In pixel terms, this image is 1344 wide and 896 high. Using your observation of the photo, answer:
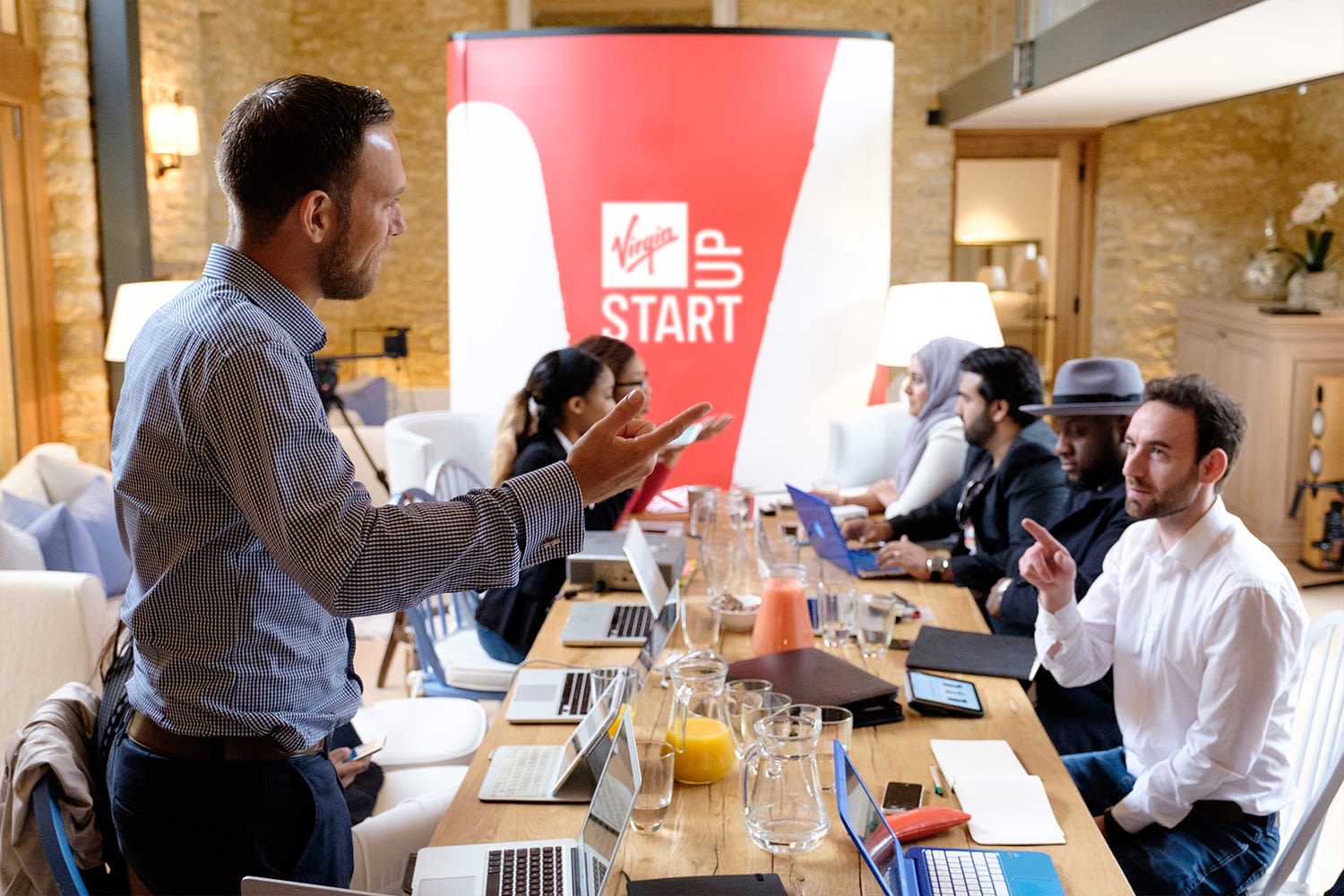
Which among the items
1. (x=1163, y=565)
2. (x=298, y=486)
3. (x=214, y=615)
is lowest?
(x=1163, y=565)

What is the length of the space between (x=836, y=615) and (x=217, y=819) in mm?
1328

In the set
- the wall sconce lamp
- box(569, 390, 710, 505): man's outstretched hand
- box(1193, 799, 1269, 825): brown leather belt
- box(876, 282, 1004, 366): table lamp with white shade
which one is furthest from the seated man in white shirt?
the wall sconce lamp

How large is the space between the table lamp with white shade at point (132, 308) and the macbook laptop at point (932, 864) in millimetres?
3544

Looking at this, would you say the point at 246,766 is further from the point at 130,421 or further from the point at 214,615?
the point at 130,421

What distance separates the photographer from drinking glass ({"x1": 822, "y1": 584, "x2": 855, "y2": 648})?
2430 mm

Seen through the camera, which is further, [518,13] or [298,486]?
[518,13]

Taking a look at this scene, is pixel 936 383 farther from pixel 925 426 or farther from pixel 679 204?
pixel 679 204

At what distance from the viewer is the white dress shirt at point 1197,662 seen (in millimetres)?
2025

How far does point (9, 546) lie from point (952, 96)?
6450mm

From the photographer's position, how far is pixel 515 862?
161 centimetres

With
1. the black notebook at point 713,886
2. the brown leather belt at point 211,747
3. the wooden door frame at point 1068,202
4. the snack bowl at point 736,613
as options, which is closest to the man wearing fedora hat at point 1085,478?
the snack bowl at point 736,613

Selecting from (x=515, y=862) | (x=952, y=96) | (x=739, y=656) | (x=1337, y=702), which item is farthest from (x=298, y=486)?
(x=952, y=96)

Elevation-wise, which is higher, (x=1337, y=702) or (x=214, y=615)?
(x=214, y=615)

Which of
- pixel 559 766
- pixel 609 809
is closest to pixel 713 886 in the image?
pixel 609 809
